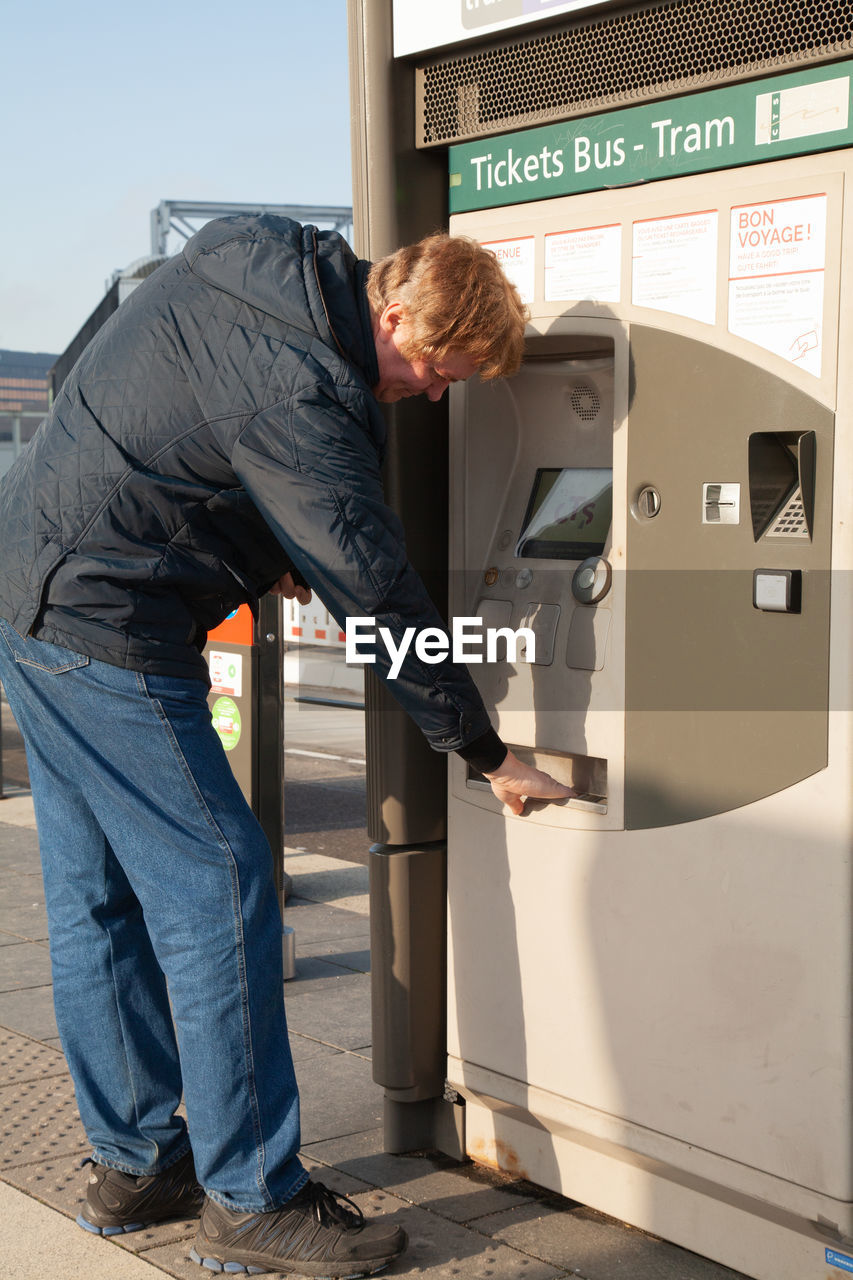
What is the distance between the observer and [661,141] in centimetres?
258

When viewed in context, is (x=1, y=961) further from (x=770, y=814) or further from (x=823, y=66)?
(x=823, y=66)

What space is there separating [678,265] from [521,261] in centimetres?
40

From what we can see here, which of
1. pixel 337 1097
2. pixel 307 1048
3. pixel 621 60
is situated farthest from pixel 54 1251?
pixel 621 60

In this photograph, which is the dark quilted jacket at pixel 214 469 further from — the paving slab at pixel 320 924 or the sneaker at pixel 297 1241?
the paving slab at pixel 320 924

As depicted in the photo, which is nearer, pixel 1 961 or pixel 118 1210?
pixel 118 1210

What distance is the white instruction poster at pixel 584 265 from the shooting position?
2676mm

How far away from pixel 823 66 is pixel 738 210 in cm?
27

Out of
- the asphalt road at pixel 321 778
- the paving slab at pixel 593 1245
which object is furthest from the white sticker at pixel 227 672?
the asphalt road at pixel 321 778

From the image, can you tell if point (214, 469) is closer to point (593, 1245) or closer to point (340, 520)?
point (340, 520)

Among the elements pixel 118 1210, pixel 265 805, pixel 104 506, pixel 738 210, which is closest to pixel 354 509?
pixel 104 506

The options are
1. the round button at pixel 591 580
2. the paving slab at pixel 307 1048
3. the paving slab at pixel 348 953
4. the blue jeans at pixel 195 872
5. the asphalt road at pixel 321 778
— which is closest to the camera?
the blue jeans at pixel 195 872

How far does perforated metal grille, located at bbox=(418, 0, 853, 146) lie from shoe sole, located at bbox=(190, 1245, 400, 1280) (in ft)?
7.34

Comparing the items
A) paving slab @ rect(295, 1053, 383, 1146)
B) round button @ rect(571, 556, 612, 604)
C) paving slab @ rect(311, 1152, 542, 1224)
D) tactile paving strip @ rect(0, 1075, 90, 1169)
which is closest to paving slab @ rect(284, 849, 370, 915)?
paving slab @ rect(295, 1053, 383, 1146)

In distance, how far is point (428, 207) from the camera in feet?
9.99
